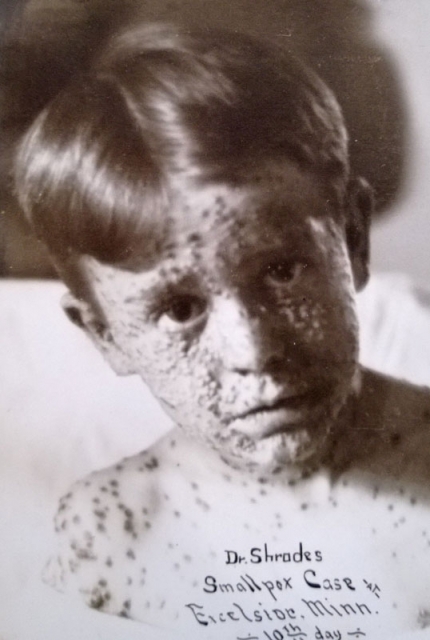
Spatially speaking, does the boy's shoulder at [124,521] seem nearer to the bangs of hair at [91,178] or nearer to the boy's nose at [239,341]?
the boy's nose at [239,341]

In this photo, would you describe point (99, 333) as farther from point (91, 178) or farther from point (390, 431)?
point (390, 431)

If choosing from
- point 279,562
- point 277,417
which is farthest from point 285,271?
point 279,562

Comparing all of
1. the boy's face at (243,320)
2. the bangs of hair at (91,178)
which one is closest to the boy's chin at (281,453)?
the boy's face at (243,320)

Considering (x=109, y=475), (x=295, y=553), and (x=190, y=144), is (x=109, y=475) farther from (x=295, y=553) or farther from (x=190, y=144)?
(x=190, y=144)

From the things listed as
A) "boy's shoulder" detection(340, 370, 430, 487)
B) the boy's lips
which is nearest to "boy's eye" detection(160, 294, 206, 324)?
the boy's lips

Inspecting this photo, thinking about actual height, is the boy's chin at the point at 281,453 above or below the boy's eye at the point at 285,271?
below

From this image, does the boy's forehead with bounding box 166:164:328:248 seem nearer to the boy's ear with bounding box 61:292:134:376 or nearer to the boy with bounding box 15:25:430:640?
the boy with bounding box 15:25:430:640
